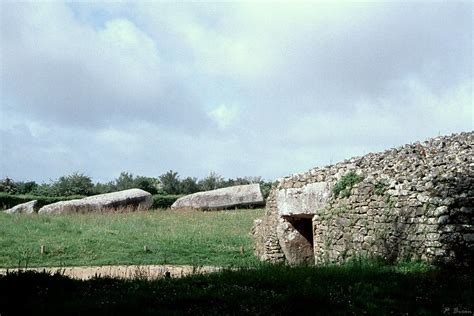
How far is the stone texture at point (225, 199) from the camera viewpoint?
31344 millimetres

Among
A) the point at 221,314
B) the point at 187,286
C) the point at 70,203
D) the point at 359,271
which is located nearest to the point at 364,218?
the point at 359,271

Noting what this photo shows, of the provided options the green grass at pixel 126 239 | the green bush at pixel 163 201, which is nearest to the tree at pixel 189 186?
the green bush at pixel 163 201

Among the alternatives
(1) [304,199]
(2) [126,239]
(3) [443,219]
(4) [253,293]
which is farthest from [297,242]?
(4) [253,293]

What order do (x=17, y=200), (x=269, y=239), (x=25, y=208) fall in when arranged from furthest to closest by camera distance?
(x=17, y=200)
(x=25, y=208)
(x=269, y=239)

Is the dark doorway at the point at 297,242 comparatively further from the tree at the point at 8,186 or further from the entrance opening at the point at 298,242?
the tree at the point at 8,186

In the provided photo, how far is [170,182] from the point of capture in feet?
140

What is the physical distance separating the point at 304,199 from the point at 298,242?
5.18 feet

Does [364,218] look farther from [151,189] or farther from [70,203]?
[151,189]

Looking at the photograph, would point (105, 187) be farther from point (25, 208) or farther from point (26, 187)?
point (25, 208)

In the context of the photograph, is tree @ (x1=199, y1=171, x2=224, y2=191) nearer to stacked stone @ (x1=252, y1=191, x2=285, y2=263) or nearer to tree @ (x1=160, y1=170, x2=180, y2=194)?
tree @ (x1=160, y1=170, x2=180, y2=194)

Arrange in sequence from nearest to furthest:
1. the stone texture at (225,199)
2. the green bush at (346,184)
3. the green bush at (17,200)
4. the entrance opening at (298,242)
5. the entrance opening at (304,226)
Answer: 1. the green bush at (346,184)
2. the entrance opening at (298,242)
3. the entrance opening at (304,226)
4. the stone texture at (225,199)
5. the green bush at (17,200)

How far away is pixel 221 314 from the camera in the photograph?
6.29 meters

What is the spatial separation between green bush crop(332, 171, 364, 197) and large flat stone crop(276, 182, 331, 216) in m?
0.39

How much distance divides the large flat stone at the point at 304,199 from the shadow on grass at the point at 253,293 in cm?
436
